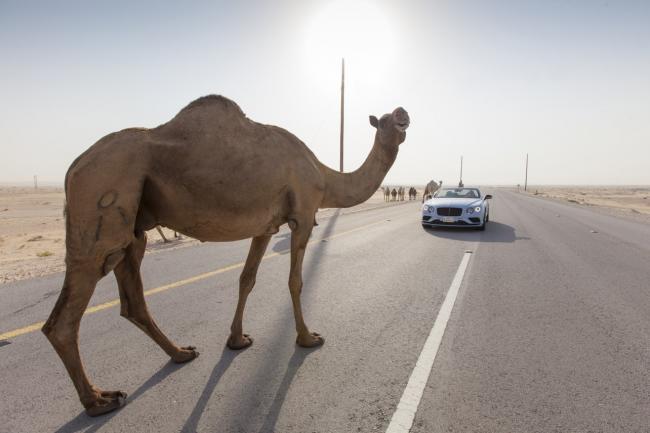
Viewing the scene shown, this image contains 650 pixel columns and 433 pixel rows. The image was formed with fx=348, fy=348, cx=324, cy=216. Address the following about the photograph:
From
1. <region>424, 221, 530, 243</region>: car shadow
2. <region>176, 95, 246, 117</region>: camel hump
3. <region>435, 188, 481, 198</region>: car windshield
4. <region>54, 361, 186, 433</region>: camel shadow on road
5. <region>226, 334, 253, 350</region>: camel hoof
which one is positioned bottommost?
<region>54, 361, 186, 433</region>: camel shadow on road

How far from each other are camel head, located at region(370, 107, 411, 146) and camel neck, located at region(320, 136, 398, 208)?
0.23ft

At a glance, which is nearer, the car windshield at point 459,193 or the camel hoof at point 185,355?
the camel hoof at point 185,355

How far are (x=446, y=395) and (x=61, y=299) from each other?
2834 mm

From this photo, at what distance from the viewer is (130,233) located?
2.51 meters

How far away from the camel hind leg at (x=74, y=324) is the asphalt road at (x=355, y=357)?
15 centimetres

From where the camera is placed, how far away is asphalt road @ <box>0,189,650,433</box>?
7.94 feet

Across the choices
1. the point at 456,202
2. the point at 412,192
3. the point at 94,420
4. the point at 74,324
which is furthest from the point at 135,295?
the point at 412,192

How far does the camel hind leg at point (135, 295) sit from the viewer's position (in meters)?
3.05

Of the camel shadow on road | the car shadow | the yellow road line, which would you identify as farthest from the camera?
the car shadow

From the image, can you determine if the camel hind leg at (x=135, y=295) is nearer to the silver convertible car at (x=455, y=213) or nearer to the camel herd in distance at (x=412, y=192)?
the silver convertible car at (x=455, y=213)

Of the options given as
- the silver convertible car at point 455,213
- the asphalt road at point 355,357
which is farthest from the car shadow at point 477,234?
the asphalt road at point 355,357

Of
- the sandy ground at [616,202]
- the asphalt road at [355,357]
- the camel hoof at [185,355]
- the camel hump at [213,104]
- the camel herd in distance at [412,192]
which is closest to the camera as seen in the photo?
the asphalt road at [355,357]

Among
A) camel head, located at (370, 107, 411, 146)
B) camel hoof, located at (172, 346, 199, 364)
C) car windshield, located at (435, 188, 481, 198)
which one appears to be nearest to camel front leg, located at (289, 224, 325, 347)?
camel hoof, located at (172, 346, 199, 364)

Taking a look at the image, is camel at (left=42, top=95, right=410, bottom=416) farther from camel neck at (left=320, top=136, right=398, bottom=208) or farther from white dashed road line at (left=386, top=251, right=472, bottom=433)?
white dashed road line at (left=386, top=251, right=472, bottom=433)
